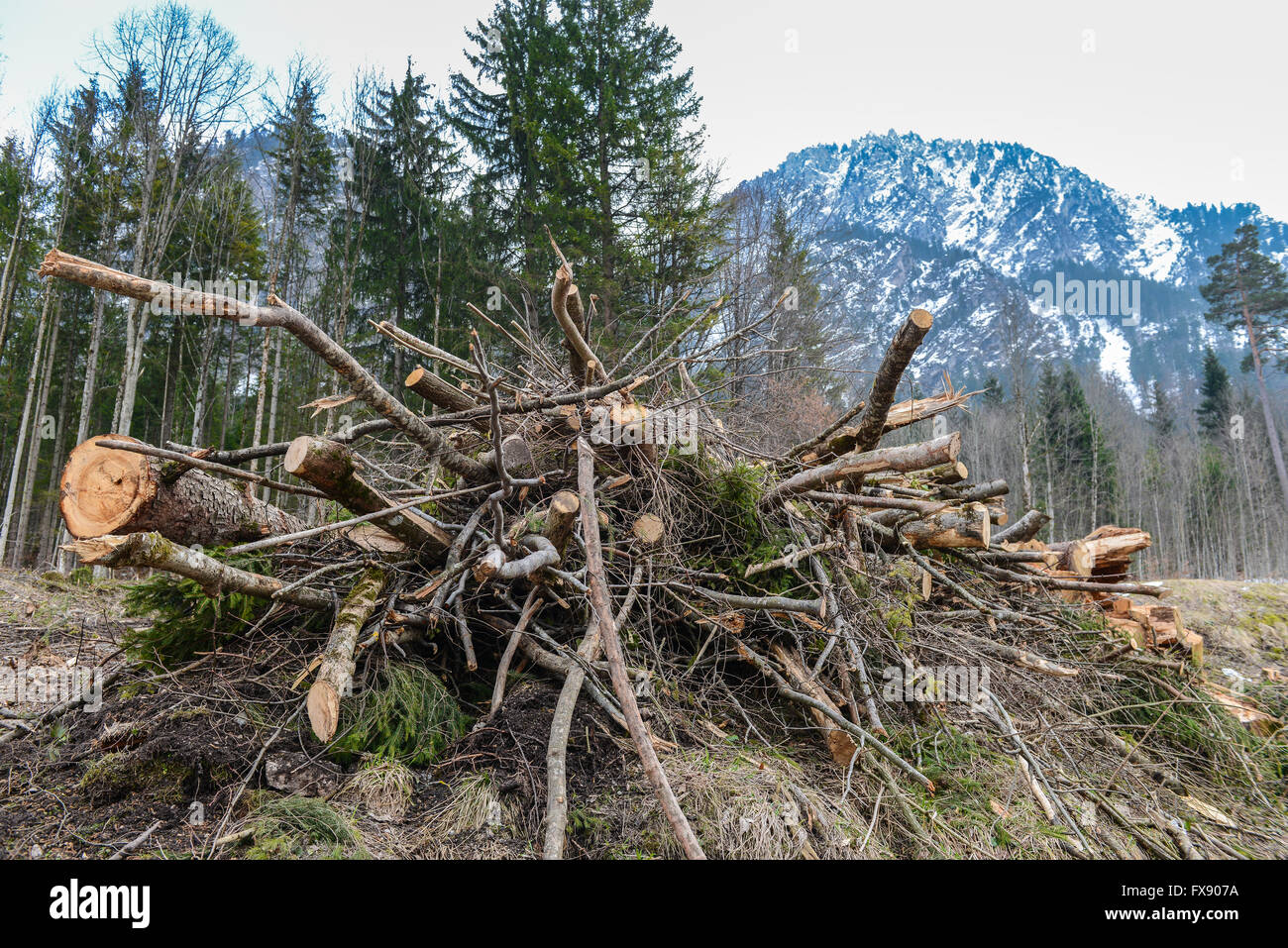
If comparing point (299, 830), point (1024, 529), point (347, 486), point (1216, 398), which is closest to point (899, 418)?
point (1024, 529)

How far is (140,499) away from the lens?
2904mm

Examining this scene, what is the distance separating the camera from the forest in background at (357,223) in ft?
41.5

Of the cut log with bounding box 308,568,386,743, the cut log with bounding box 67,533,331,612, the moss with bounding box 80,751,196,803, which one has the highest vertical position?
the cut log with bounding box 67,533,331,612

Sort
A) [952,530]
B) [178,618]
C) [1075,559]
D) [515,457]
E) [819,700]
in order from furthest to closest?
1. [1075,559]
2. [952,530]
3. [515,457]
4. [819,700]
5. [178,618]

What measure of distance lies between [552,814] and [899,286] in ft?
633

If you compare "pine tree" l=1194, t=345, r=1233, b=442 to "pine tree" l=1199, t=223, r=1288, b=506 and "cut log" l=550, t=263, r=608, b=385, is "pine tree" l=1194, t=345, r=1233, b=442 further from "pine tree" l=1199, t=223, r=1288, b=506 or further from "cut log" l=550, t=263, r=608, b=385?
"cut log" l=550, t=263, r=608, b=385

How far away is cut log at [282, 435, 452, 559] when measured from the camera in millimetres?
2672

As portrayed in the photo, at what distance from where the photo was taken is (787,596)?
4.16 meters

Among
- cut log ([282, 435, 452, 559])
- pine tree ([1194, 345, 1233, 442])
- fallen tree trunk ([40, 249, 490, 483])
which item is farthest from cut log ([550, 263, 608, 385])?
pine tree ([1194, 345, 1233, 442])

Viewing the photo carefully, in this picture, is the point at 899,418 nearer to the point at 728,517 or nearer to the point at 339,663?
the point at 728,517

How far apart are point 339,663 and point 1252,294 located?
46.7 meters

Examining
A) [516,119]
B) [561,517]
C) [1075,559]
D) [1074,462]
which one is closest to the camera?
[561,517]

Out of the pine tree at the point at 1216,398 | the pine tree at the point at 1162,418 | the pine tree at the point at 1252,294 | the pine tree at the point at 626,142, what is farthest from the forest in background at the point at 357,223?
the pine tree at the point at 1162,418
